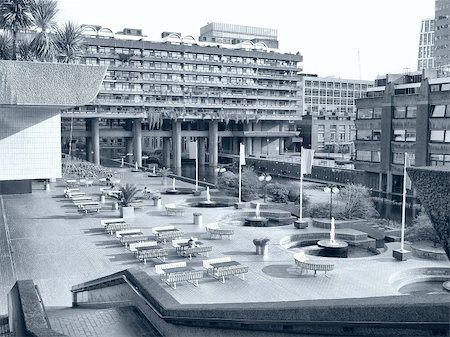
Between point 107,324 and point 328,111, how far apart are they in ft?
437

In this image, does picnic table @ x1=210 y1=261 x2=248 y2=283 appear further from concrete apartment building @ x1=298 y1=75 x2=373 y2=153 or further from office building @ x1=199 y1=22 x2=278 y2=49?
office building @ x1=199 y1=22 x2=278 y2=49

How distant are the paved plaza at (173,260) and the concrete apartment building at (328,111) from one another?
3122 inches

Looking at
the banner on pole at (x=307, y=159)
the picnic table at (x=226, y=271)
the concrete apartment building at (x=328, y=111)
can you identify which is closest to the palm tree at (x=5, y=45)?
the picnic table at (x=226, y=271)

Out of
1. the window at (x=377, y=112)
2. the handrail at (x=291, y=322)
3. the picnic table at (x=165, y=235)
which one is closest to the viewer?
the handrail at (x=291, y=322)

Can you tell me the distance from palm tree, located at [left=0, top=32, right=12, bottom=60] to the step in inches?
602

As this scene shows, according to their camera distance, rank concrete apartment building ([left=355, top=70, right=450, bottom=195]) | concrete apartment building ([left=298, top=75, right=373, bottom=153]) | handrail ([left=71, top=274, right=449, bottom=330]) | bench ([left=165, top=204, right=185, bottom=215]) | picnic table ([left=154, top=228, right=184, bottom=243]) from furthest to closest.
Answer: concrete apartment building ([left=298, top=75, right=373, bottom=153])
concrete apartment building ([left=355, top=70, right=450, bottom=195])
bench ([left=165, top=204, right=185, bottom=215])
picnic table ([left=154, top=228, right=184, bottom=243])
handrail ([left=71, top=274, right=449, bottom=330])

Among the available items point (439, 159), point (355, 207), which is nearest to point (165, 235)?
point (355, 207)

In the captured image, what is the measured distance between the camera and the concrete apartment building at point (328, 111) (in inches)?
4397

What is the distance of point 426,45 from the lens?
164 metres

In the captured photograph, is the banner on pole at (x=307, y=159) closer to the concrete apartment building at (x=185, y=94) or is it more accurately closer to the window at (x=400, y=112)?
the window at (x=400, y=112)

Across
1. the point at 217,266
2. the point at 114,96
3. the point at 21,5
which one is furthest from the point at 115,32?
the point at 217,266

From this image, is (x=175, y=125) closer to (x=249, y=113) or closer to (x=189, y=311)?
(x=249, y=113)

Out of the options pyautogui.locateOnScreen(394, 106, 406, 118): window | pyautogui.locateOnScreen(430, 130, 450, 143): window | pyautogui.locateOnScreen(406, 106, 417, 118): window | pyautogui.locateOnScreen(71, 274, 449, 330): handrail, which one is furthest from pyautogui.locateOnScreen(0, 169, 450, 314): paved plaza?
pyautogui.locateOnScreen(394, 106, 406, 118): window

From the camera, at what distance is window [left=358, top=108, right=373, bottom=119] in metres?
61.1
